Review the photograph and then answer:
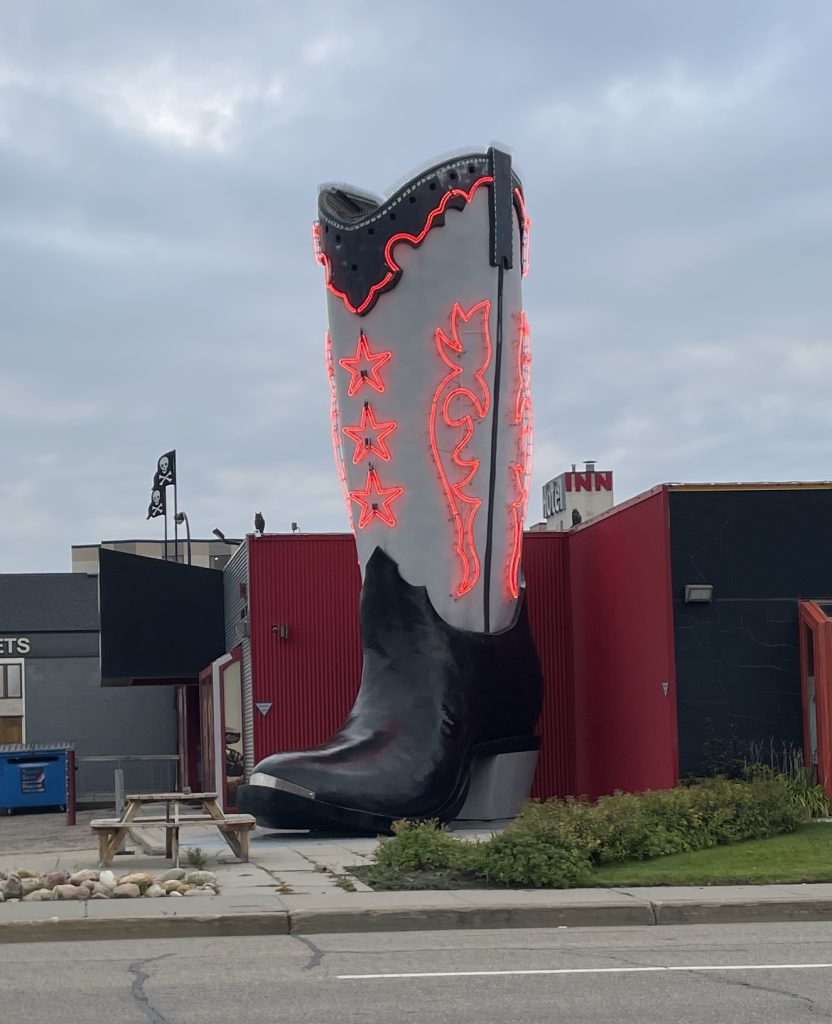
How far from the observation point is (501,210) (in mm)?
19641

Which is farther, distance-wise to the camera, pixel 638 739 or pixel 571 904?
pixel 638 739

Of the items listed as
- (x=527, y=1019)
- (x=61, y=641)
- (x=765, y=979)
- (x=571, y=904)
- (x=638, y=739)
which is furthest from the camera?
(x=61, y=641)

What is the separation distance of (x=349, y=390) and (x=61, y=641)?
2473cm

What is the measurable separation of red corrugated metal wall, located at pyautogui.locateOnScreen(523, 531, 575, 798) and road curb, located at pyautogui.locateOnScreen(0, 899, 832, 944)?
11.8 m

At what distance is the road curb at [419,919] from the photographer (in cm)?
1093

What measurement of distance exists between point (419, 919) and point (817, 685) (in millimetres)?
8531

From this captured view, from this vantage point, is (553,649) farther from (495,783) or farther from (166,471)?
(166,471)

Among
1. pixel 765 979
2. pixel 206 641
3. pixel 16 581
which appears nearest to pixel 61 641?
pixel 16 581

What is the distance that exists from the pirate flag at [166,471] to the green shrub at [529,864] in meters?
19.6

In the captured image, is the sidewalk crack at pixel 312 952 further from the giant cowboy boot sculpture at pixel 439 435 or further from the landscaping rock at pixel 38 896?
the giant cowboy boot sculpture at pixel 439 435

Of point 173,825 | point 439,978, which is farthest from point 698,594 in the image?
point 439,978

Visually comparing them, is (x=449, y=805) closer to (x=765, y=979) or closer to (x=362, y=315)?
(x=362, y=315)

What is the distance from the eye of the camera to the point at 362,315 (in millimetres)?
19453

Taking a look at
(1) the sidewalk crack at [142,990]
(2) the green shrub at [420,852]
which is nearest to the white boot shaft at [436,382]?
(2) the green shrub at [420,852]
